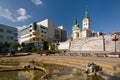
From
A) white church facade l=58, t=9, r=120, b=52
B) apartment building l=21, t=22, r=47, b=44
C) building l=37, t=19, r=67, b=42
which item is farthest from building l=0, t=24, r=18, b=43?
white church facade l=58, t=9, r=120, b=52

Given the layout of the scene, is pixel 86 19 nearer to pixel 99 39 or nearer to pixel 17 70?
pixel 99 39

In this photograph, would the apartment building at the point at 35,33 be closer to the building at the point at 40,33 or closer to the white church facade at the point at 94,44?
the building at the point at 40,33

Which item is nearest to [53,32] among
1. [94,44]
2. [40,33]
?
[40,33]

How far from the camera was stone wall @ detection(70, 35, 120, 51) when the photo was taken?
37787mm

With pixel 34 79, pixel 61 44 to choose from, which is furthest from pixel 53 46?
pixel 34 79

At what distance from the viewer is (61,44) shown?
6147 centimetres

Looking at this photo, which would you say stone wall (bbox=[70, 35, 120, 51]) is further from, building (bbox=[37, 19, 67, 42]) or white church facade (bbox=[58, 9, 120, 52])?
building (bbox=[37, 19, 67, 42])

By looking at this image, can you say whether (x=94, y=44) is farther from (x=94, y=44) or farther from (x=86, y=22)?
(x=86, y=22)

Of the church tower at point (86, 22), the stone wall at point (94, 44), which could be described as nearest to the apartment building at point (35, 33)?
the stone wall at point (94, 44)

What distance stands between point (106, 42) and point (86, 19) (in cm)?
6876

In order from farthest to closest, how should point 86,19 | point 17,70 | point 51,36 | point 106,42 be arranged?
point 86,19
point 51,36
point 106,42
point 17,70

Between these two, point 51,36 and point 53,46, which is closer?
point 53,46

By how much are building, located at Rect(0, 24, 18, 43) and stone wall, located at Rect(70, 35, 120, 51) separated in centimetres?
3713

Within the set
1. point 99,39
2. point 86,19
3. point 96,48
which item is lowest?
point 96,48
